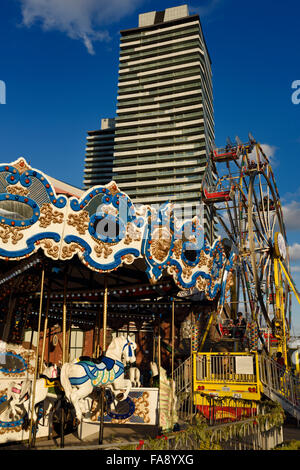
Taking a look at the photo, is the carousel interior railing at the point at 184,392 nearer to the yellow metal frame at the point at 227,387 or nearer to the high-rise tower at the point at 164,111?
the yellow metal frame at the point at 227,387

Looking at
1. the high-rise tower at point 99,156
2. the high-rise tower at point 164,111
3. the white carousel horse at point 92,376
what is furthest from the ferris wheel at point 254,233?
the high-rise tower at point 99,156

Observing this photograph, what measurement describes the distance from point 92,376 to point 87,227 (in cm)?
303

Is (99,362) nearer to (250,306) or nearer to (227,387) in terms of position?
(227,387)

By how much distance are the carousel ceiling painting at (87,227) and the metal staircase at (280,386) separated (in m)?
4.46

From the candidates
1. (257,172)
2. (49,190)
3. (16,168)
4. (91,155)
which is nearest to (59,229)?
(49,190)

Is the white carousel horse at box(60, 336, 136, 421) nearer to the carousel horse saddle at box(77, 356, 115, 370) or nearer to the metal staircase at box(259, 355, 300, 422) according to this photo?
the carousel horse saddle at box(77, 356, 115, 370)

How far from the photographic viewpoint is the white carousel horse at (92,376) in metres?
7.36

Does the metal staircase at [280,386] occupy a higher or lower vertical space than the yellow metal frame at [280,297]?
lower

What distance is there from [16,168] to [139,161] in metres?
73.8

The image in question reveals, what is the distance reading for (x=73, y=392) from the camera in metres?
7.36

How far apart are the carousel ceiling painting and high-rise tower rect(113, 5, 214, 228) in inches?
2551

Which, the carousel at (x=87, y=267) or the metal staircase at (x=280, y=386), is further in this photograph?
the metal staircase at (x=280, y=386)

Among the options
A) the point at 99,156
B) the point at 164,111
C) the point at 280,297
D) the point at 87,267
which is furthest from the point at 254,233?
the point at 99,156

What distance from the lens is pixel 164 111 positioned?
262ft
